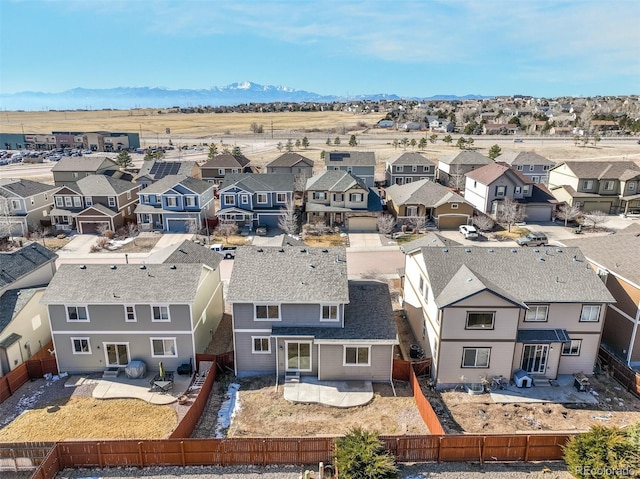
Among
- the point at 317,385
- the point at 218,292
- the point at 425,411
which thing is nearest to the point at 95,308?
the point at 218,292

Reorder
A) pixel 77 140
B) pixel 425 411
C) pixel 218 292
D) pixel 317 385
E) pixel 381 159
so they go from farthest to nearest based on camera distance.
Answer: pixel 77 140, pixel 381 159, pixel 218 292, pixel 317 385, pixel 425 411

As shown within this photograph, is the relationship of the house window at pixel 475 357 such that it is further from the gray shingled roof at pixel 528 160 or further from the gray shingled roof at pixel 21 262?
the gray shingled roof at pixel 528 160

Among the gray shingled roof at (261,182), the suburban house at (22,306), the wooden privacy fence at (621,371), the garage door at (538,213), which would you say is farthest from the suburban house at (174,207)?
the wooden privacy fence at (621,371)

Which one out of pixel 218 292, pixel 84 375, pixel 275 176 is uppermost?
pixel 275 176

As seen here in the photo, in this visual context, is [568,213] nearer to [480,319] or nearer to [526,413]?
[480,319]

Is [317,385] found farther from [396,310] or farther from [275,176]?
[275,176]
